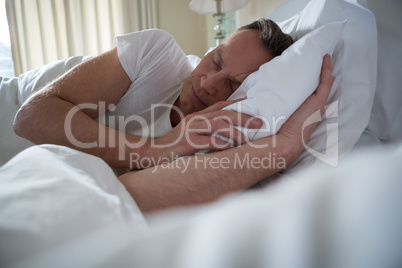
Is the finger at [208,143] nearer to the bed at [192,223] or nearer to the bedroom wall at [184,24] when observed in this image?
the bed at [192,223]

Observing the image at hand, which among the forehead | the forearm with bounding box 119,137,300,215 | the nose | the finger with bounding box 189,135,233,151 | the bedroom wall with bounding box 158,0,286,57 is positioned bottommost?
the forearm with bounding box 119,137,300,215

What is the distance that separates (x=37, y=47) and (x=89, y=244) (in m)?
2.79

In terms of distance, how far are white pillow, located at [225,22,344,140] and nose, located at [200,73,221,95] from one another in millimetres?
210

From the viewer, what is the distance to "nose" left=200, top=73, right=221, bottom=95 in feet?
2.77

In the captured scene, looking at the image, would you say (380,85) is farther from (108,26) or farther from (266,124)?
(108,26)

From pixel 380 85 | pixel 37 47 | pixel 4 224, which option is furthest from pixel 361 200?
pixel 37 47

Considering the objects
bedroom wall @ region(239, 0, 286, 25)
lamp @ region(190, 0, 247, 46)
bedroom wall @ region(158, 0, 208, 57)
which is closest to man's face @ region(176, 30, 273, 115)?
bedroom wall @ region(239, 0, 286, 25)

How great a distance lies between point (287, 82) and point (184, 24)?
9.52ft

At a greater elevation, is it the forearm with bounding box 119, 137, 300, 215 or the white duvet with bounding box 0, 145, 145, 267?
the white duvet with bounding box 0, 145, 145, 267

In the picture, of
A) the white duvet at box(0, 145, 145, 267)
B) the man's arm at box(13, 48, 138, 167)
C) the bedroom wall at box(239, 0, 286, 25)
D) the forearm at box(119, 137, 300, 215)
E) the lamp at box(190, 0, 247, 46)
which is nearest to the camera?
the white duvet at box(0, 145, 145, 267)

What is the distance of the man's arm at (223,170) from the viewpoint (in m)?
0.47

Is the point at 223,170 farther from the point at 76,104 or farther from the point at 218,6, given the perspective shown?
the point at 218,6

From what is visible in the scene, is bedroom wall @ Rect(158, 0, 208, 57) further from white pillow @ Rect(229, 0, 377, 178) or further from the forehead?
white pillow @ Rect(229, 0, 377, 178)

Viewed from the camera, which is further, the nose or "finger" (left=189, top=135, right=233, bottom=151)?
the nose
